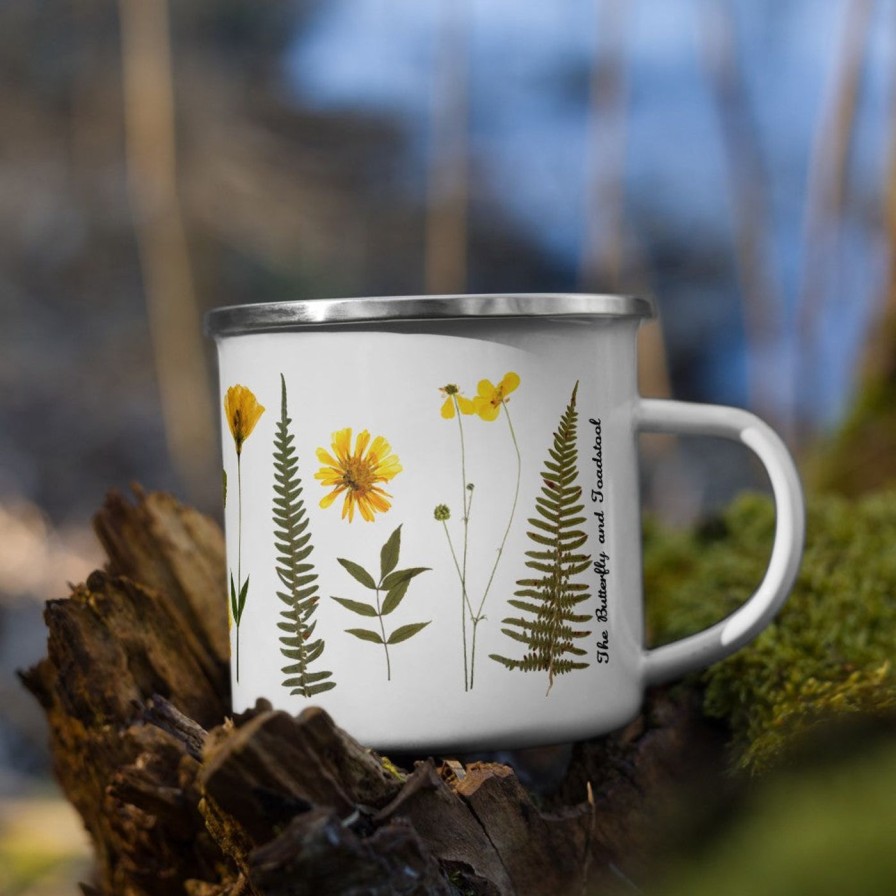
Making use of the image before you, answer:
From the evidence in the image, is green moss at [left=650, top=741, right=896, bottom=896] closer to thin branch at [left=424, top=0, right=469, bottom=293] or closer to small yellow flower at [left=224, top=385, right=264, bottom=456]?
small yellow flower at [left=224, top=385, right=264, bottom=456]

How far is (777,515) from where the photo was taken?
84 cm

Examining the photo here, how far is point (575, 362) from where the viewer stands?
78 cm

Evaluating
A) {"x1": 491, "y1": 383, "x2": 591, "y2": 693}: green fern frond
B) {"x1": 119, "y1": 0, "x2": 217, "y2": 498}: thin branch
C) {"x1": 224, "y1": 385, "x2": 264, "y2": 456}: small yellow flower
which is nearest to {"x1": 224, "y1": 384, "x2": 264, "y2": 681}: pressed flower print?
{"x1": 224, "y1": 385, "x2": 264, "y2": 456}: small yellow flower

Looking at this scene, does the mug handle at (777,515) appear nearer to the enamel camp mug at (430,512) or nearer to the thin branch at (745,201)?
the enamel camp mug at (430,512)

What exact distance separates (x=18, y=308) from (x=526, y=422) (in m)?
4.60

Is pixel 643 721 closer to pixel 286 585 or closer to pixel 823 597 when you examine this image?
pixel 823 597

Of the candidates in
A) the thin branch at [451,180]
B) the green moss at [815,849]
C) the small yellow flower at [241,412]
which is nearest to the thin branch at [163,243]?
the thin branch at [451,180]

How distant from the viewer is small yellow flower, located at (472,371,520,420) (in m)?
0.75

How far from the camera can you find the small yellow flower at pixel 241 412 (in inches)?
31.1

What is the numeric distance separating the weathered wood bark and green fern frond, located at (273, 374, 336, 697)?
0.08 m

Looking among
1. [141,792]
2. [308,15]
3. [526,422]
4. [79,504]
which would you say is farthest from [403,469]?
[308,15]

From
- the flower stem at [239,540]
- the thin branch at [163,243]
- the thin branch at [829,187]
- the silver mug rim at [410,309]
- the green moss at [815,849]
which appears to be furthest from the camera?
the thin branch at [163,243]

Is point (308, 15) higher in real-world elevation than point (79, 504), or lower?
higher

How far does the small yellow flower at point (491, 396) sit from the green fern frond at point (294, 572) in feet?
0.47
